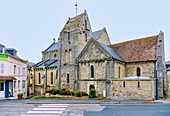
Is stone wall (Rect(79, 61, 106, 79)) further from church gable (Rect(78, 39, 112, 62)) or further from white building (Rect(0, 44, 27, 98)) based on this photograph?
white building (Rect(0, 44, 27, 98))

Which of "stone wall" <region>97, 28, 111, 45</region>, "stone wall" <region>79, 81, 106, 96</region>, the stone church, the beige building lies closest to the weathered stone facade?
the stone church

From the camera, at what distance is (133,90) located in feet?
68.6

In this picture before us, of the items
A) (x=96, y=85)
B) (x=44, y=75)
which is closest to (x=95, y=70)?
(x=96, y=85)

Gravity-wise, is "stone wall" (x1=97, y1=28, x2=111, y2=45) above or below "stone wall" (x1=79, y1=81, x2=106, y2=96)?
above

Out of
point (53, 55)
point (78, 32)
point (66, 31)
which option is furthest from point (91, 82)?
point (53, 55)

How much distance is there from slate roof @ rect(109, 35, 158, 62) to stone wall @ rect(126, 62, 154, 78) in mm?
790

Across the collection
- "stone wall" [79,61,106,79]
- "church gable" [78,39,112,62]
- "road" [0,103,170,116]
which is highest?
"church gable" [78,39,112,62]

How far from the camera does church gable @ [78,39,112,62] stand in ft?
79.5

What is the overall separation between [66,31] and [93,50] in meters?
9.10

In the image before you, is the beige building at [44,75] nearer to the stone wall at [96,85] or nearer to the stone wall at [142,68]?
the stone wall at [96,85]

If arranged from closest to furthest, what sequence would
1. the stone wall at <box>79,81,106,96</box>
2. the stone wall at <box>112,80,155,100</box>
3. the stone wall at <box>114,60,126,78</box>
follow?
the stone wall at <box>112,80,155,100</box> → the stone wall at <box>79,81,106,96</box> → the stone wall at <box>114,60,126,78</box>

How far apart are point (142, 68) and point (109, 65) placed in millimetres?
6837

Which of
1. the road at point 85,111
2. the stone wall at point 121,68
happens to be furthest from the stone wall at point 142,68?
the road at point 85,111

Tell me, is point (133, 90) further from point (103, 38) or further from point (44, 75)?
point (44, 75)
